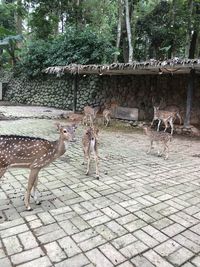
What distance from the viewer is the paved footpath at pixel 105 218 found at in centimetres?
265

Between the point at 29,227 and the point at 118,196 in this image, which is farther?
the point at 118,196

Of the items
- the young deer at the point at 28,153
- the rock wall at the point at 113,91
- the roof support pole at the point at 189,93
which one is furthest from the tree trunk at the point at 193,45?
the young deer at the point at 28,153

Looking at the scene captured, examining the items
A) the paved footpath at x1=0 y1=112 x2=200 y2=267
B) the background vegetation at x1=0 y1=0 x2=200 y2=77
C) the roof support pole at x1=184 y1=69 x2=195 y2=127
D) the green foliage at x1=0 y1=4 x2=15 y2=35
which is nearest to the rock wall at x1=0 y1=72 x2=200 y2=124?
the background vegetation at x1=0 y1=0 x2=200 y2=77

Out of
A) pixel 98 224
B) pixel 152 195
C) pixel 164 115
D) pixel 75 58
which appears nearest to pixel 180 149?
pixel 164 115

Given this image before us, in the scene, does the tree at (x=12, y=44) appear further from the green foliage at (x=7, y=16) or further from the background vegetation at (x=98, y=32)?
the green foliage at (x=7, y=16)

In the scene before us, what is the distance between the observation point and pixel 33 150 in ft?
11.6

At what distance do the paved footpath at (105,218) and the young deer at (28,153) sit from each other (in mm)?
478

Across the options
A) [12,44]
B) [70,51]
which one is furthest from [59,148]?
[12,44]

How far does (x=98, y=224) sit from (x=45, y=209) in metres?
0.80

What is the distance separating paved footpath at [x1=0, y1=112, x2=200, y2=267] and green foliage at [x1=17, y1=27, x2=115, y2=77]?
11.3 meters

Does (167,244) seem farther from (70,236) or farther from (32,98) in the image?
(32,98)

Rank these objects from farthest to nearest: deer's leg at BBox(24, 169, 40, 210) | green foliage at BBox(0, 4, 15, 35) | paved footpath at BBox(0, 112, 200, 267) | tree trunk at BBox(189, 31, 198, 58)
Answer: green foliage at BBox(0, 4, 15, 35)
tree trunk at BBox(189, 31, 198, 58)
deer's leg at BBox(24, 169, 40, 210)
paved footpath at BBox(0, 112, 200, 267)

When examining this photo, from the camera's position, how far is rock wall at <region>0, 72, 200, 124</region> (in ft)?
44.2

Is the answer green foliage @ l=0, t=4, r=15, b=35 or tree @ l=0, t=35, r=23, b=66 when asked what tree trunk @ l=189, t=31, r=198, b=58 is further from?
green foliage @ l=0, t=4, r=15, b=35
